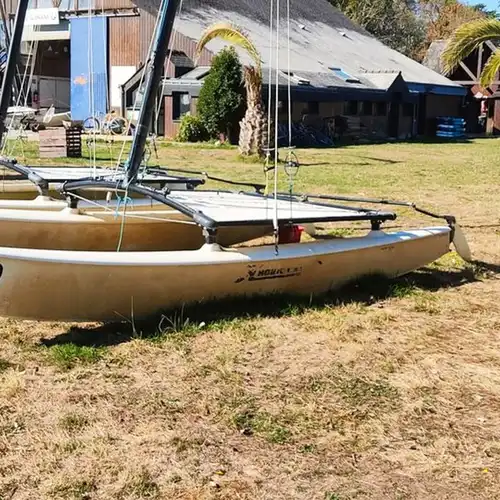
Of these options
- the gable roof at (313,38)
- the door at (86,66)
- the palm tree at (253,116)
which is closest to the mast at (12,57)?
the palm tree at (253,116)

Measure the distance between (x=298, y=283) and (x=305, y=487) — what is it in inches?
119

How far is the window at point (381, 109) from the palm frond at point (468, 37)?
19946 mm

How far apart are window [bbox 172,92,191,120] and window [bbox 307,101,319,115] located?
4.76 meters

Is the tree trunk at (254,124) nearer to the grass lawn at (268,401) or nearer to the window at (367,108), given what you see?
the window at (367,108)

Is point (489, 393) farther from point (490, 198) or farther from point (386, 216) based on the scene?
point (490, 198)

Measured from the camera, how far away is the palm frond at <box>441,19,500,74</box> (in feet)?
49.9

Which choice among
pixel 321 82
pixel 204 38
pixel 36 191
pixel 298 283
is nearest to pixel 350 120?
pixel 321 82

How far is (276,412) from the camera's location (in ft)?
14.0

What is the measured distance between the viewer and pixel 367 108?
34688mm

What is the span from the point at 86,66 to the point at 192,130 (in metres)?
7.79

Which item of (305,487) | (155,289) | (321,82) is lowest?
(305,487)

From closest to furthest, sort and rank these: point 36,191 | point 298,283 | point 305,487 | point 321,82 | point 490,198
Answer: point 305,487 → point 298,283 → point 36,191 → point 490,198 → point 321,82

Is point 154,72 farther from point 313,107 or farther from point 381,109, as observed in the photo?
point 381,109

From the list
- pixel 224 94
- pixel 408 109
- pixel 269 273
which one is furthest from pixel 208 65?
pixel 269 273
